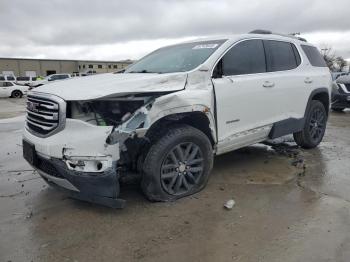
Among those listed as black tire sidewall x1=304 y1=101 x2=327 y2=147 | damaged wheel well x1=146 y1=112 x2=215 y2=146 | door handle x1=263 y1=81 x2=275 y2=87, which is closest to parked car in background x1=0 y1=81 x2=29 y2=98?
black tire sidewall x1=304 y1=101 x2=327 y2=147

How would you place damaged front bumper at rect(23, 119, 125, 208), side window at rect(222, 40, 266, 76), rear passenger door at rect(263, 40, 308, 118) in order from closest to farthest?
damaged front bumper at rect(23, 119, 125, 208)
side window at rect(222, 40, 266, 76)
rear passenger door at rect(263, 40, 308, 118)

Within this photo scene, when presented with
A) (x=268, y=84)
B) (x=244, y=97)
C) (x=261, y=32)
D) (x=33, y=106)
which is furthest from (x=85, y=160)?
(x=261, y=32)

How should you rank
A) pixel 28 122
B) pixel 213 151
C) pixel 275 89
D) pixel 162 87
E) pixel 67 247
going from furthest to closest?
pixel 275 89
pixel 213 151
pixel 28 122
pixel 162 87
pixel 67 247

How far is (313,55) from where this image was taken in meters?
6.70

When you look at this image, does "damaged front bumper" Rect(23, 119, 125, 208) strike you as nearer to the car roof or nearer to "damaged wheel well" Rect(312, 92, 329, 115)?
the car roof

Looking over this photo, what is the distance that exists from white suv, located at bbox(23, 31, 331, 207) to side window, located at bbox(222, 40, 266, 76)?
0.05ft

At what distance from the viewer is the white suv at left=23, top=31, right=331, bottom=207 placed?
385cm

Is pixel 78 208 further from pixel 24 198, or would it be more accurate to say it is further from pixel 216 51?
pixel 216 51

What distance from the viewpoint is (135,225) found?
3.91m

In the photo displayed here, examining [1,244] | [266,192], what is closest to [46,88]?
[1,244]

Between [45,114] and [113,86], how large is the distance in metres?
0.78

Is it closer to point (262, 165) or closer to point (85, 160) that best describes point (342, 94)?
point (262, 165)

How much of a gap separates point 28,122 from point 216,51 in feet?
7.91

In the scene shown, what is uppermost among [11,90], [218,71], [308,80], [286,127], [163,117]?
[218,71]
